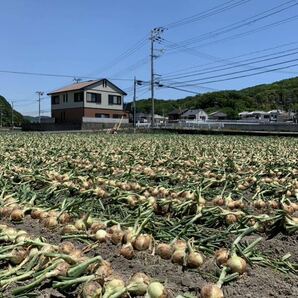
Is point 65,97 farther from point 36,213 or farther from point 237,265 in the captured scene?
point 237,265

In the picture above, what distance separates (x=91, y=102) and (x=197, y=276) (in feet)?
195

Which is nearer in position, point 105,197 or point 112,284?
point 112,284

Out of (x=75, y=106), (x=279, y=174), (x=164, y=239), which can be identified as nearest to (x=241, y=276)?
(x=164, y=239)

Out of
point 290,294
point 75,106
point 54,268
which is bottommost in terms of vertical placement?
point 290,294

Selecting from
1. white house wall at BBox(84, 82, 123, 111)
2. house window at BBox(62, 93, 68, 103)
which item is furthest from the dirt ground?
house window at BBox(62, 93, 68, 103)

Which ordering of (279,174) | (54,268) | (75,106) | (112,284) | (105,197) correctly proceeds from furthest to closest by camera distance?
1. (75,106)
2. (279,174)
3. (105,197)
4. (54,268)
5. (112,284)

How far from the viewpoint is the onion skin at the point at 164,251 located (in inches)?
115

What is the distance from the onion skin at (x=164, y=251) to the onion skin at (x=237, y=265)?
443 millimetres

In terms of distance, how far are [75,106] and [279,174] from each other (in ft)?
186

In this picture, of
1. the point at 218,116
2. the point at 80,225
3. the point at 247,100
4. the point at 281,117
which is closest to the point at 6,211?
the point at 80,225

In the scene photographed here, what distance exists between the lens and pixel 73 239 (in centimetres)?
334

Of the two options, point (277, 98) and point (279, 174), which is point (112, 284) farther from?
point (277, 98)

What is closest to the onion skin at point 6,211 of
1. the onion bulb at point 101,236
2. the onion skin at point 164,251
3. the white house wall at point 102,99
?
the onion bulb at point 101,236

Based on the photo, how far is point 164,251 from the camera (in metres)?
2.94
